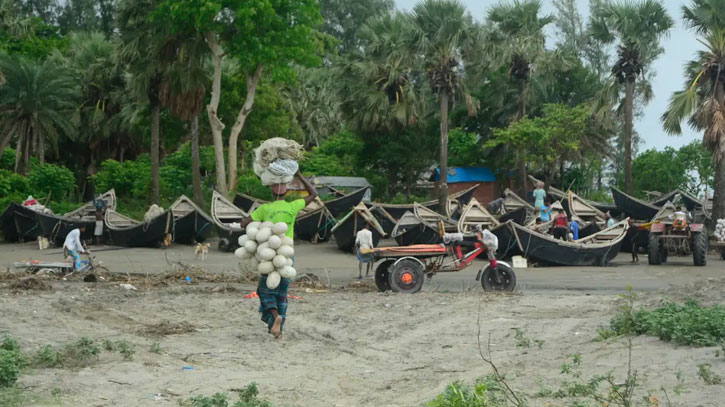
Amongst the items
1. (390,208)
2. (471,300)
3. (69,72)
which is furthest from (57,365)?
(69,72)

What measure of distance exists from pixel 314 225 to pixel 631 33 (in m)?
15.4

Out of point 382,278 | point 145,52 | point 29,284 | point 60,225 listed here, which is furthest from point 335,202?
point 29,284

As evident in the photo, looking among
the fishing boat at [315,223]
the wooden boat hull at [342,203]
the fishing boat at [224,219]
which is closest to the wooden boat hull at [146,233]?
the fishing boat at [224,219]

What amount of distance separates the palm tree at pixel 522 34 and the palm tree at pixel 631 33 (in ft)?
12.5

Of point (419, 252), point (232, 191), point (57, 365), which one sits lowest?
point (57, 365)

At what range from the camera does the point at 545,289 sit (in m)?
16.8

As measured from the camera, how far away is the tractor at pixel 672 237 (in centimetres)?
2305

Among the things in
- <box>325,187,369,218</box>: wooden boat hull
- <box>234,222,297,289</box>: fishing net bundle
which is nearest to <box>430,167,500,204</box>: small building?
<box>325,187,369,218</box>: wooden boat hull

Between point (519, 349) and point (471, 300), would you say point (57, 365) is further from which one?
point (471, 300)

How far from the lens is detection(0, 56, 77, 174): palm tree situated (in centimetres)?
4284

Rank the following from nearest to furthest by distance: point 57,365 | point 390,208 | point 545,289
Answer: point 57,365, point 545,289, point 390,208

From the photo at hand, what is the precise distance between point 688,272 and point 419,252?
928 cm

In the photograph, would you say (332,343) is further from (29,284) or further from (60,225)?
(60,225)

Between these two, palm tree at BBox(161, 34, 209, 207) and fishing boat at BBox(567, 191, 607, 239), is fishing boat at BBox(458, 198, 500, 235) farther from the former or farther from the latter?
palm tree at BBox(161, 34, 209, 207)
